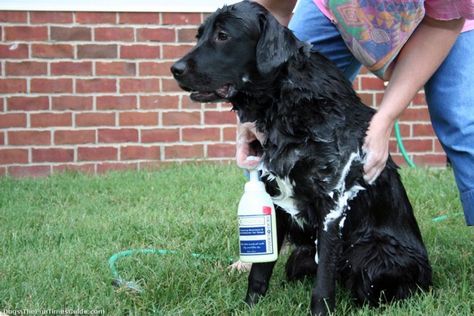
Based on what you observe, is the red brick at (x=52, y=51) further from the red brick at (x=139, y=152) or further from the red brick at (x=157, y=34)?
the red brick at (x=139, y=152)

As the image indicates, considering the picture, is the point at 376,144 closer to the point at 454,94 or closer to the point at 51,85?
the point at 454,94

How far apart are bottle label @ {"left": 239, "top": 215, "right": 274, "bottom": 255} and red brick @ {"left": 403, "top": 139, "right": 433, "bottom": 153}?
14.2 feet

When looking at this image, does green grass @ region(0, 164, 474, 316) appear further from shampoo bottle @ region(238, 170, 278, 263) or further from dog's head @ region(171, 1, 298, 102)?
dog's head @ region(171, 1, 298, 102)

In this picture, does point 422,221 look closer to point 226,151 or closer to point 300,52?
point 300,52

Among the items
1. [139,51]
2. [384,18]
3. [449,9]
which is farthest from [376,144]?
[139,51]

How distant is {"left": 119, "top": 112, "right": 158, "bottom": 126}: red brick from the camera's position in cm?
649

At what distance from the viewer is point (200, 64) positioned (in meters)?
2.79

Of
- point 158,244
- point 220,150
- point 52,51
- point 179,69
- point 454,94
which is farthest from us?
point 220,150

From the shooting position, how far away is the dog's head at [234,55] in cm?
278

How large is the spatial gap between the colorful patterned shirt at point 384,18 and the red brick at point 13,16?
3.94 metres

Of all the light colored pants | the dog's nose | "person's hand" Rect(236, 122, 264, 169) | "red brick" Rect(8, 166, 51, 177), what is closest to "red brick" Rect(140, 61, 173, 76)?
"red brick" Rect(8, 166, 51, 177)

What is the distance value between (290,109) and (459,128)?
34.4 inches

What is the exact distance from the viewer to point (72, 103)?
21.0ft

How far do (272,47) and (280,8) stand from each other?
0.59 meters
